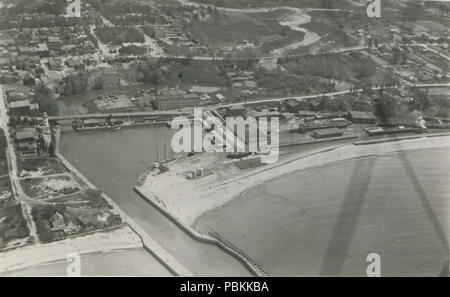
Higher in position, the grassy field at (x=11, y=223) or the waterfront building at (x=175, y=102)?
the waterfront building at (x=175, y=102)

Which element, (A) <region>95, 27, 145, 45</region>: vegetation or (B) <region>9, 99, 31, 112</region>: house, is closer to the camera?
(B) <region>9, 99, 31, 112</region>: house

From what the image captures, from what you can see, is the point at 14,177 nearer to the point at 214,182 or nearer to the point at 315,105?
the point at 214,182

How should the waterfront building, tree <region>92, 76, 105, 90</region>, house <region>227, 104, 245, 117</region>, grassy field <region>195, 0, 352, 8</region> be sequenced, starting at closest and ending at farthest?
1. house <region>227, 104, 245, 117</region>
2. the waterfront building
3. tree <region>92, 76, 105, 90</region>
4. grassy field <region>195, 0, 352, 8</region>

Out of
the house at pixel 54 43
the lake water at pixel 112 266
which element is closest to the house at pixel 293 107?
the lake water at pixel 112 266

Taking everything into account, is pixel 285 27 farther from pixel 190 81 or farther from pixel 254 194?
pixel 254 194

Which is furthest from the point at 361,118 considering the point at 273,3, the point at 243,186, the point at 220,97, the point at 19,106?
the point at 273,3

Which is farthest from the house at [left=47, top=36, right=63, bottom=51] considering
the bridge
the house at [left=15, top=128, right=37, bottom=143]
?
the house at [left=15, top=128, right=37, bottom=143]

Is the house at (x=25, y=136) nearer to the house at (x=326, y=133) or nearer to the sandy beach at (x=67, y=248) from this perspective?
the sandy beach at (x=67, y=248)

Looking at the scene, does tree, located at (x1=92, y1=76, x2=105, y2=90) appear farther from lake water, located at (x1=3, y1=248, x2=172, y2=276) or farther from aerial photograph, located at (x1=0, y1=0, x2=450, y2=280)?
lake water, located at (x1=3, y1=248, x2=172, y2=276)
